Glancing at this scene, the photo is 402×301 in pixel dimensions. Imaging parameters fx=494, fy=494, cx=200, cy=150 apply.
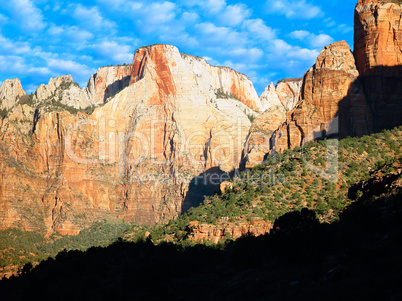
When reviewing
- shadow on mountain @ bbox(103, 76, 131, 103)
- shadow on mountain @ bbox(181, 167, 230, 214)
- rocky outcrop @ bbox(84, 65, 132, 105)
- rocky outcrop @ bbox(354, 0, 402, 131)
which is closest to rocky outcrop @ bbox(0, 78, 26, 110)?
rocky outcrop @ bbox(84, 65, 132, 105)

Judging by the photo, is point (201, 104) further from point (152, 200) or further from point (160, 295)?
point (160, 295)

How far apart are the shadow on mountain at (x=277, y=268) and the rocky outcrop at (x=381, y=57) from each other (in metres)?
42.3

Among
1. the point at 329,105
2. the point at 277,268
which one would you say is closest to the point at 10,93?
the point at 329,105

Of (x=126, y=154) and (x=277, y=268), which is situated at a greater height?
(x=126, y=154)

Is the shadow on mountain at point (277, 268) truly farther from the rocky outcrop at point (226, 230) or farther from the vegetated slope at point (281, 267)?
the rocky outcrop at point (226, 230)

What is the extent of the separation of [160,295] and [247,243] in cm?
1245

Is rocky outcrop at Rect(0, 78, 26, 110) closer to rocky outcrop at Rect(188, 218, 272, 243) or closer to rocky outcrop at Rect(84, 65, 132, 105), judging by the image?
rocky outcrop at Rect(84, 65, 132, 105)

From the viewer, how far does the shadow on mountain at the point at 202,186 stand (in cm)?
12644

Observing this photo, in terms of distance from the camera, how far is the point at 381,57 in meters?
94.4

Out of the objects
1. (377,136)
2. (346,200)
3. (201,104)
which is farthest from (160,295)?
(201,104)

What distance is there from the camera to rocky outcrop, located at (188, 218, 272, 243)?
6341cm

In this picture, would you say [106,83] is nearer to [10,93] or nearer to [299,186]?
[10,93]

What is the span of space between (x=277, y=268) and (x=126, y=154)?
105505 mm

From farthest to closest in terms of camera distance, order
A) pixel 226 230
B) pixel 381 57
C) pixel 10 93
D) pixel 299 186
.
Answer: pixel 10 93 → pixel 381 57 → pixel 299 186 → pixel 226 230
